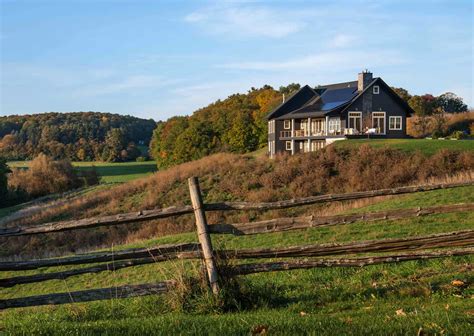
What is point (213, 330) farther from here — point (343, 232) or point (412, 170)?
point (412, 170)

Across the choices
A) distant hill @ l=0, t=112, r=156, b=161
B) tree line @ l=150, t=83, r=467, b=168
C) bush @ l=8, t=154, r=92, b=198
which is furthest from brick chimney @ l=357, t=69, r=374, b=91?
distant hill @ l=0, t=112, r=156, b=161

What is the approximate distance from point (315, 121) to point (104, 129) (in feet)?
241

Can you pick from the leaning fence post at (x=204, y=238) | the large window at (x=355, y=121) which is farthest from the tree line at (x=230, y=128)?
the leaning fence post at (x=204, y=238)

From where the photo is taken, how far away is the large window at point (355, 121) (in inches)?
1970

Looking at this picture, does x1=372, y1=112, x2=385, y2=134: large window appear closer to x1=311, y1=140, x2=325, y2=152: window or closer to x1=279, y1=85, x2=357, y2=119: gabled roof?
x1=279, y1=85, x2=357, y2=119: gabled roof

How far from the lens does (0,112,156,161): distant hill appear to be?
96688mm

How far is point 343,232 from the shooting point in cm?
1467

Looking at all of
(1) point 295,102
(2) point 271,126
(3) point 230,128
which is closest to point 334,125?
(1) point 295,102

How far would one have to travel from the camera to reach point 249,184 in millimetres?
36438

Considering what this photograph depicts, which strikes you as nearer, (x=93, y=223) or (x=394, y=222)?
(x=93, y=223)

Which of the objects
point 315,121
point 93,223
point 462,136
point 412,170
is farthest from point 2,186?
point 93,223

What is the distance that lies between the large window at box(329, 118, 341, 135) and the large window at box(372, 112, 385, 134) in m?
3.54

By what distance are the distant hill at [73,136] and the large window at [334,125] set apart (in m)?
58.2

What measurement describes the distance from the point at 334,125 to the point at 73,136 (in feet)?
240
